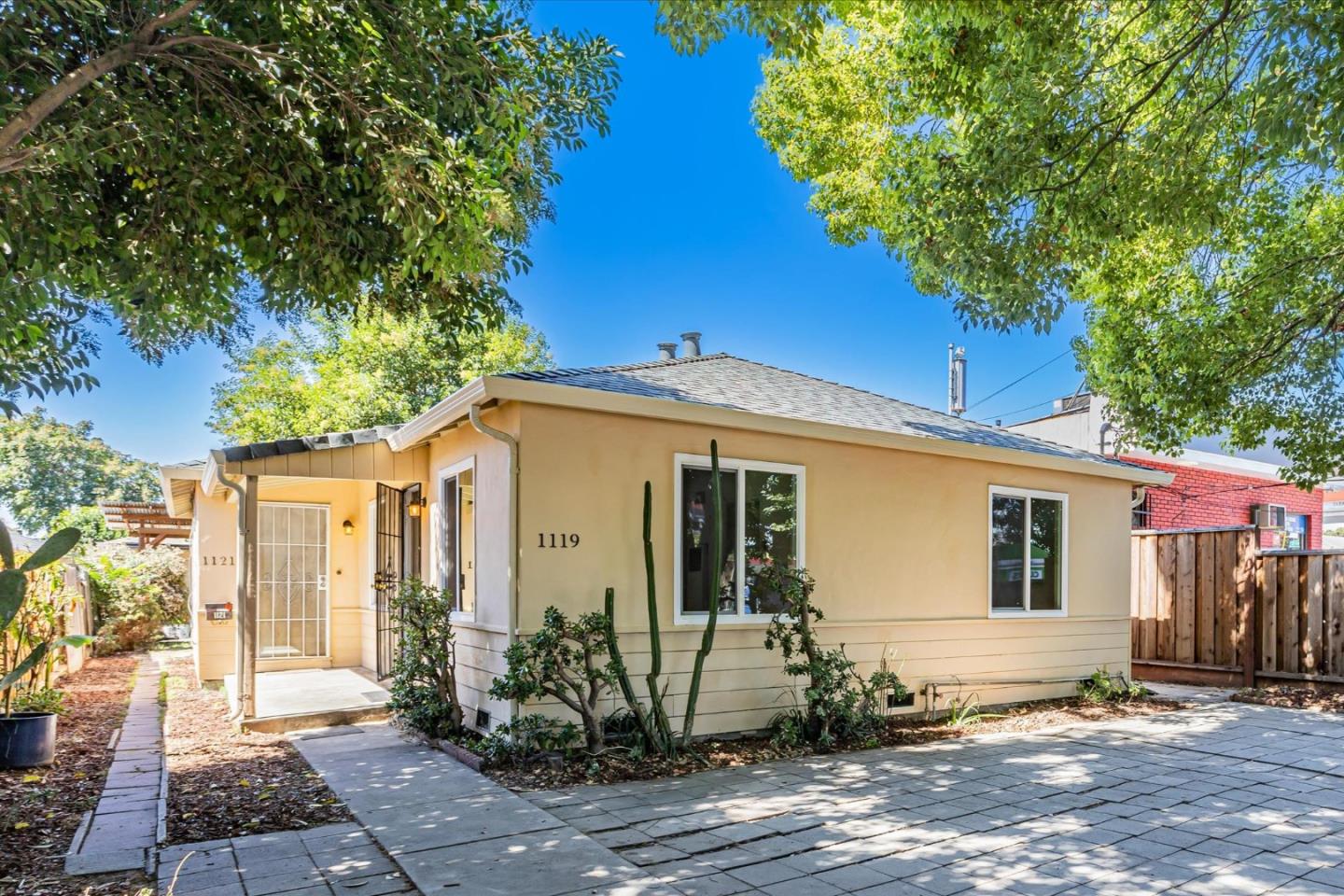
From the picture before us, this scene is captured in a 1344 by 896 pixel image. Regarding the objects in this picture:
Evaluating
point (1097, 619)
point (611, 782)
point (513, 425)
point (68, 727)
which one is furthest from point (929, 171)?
point (68, 727)

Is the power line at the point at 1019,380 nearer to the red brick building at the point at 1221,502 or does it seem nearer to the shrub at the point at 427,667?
the red brick building at the point at 1221,502

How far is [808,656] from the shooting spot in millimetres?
7039

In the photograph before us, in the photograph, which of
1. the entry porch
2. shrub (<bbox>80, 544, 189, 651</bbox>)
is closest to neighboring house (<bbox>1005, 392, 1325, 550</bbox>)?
the entry porch

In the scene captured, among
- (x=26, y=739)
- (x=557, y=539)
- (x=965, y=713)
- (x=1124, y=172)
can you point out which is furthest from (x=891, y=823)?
(x=26, y=739)

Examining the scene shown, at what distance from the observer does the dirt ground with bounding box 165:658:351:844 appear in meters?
4.87

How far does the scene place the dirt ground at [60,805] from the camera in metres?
3.96

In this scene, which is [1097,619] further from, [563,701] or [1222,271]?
[563,701]

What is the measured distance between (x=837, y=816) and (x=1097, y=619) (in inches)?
255

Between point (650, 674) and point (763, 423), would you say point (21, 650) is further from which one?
point (763, 423)

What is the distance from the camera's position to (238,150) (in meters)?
5.07

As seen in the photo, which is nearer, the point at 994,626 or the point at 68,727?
the point at 68,727

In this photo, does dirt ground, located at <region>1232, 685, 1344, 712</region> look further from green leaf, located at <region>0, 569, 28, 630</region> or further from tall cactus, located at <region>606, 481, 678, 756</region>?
green leaf, located at <region>0, 569, 28, 630</region>

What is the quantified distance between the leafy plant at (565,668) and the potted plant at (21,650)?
2.62m

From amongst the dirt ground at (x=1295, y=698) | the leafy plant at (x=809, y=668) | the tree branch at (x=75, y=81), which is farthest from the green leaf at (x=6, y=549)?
the dirt ground at (x=1295, y=698)
